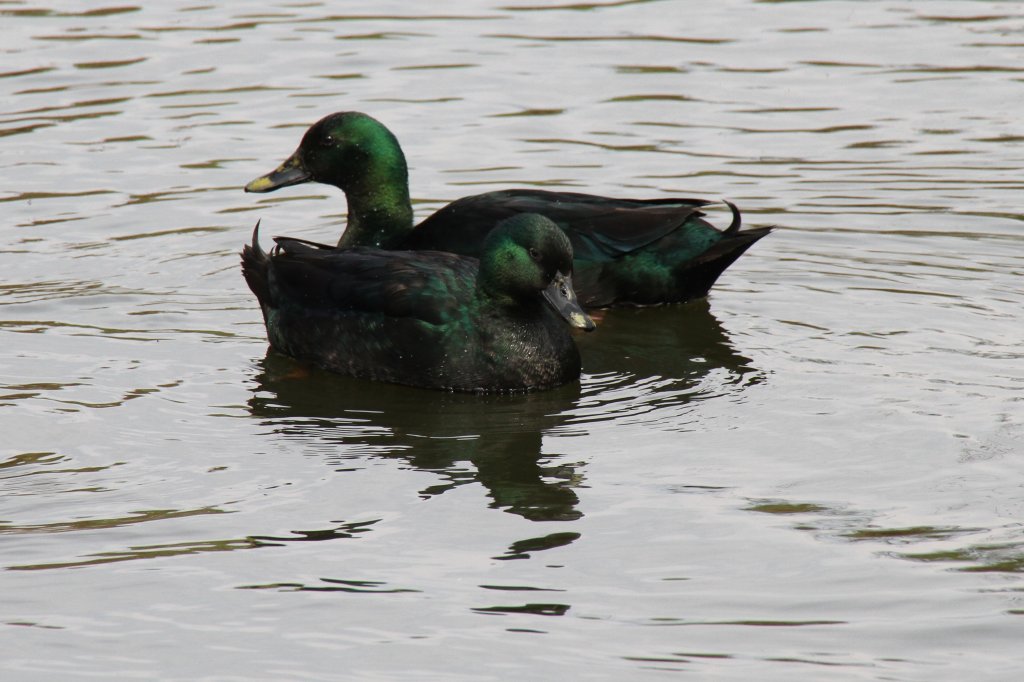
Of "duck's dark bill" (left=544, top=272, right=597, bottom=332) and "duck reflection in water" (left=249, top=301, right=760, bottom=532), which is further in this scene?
"duck's dark bill" (left=544, top=272, right=597, bottom=332)

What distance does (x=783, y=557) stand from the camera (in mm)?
6336

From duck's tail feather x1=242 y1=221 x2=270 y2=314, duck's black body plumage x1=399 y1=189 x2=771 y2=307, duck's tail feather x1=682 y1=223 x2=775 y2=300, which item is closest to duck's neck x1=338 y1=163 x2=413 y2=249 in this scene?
duck's black body plumage x1=399 y1=189 x2=771 y2=307

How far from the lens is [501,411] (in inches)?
334

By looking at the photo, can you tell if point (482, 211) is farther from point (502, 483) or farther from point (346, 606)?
point (346, 606)

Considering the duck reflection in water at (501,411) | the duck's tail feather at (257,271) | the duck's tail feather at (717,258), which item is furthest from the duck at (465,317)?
the duck's tail feather at (717,258)

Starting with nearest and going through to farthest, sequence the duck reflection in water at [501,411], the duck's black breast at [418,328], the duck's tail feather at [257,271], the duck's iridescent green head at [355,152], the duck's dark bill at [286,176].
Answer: the duck reflection in water at [501,411], the duck's black breast at [418,328], the duck's tail feather at [257,271], the duck's iridescent green head at [355,152], the duck's dark bill at [286,176]

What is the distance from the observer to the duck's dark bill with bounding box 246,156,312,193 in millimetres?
→ 10633

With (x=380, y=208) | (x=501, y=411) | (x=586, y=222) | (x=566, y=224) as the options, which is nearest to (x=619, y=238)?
(x=586, y=222)

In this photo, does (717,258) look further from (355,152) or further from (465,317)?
(355,152)

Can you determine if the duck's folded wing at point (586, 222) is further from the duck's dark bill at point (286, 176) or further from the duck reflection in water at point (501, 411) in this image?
the duck's dark bill at point (286, 176)

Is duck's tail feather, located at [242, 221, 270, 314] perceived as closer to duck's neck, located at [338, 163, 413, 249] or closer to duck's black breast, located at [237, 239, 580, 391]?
duck's black breast, located at [237, 239, 580, 391]

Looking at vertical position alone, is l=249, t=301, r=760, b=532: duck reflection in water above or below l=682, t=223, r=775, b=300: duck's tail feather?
below

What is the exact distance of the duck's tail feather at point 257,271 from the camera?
380 inches

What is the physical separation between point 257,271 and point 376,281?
1085 mm
